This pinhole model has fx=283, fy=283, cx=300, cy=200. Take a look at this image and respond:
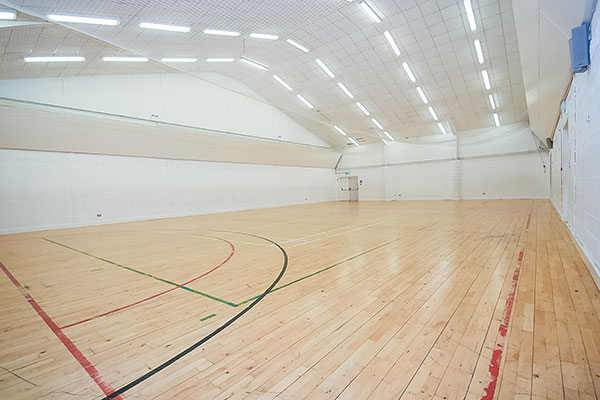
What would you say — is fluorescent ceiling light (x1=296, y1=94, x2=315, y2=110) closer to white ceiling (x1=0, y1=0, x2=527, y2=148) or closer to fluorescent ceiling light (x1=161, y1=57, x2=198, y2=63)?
white ceiling (x1=0, y1=0, x2=527, y2=148)

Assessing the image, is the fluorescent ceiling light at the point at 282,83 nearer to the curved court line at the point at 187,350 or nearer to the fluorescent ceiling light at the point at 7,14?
the fluorescent ceiling light at the point at 7,14

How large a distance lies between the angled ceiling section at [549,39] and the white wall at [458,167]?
10830mm

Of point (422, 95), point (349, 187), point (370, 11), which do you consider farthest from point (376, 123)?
point (370, 11)

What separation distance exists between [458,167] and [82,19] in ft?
67.7

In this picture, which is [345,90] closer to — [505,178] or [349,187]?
[349,187]

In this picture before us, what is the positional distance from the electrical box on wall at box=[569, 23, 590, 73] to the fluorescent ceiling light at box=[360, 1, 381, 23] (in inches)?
275

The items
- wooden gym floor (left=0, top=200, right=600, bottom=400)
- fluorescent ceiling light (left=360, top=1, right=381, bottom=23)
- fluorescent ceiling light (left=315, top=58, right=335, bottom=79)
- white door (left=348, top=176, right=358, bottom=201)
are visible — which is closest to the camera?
wooden gym floor (left=0, top=200, right=600, bottom=400)

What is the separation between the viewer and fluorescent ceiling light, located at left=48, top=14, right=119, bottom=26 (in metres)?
5.82

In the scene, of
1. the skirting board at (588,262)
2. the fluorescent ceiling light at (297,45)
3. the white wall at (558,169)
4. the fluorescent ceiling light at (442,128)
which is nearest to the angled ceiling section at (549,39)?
the white wall at (558,169)

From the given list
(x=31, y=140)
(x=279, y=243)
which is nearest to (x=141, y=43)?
(x=31, y=140)

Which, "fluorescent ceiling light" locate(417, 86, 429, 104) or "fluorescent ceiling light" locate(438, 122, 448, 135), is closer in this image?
"fluorescent ceiling light" locate(417, 86, 429, 104)

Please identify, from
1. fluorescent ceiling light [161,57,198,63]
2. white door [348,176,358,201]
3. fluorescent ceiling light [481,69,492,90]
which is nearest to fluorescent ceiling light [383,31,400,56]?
fluorescent ceiling light [481,69,492,90]

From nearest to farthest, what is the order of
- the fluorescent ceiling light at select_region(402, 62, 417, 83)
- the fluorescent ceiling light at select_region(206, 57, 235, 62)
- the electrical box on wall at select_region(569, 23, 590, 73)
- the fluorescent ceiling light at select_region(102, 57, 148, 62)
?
1. the electrical box on wall at select_region(569, 23, 590, 73)
2. the fluorescent ceiling light at select_region(102, 57, 148, 62)
3. the fluorescent ceiling light at select_region(206, 57, 235, 62)
4. the fluorescent ceiling light at select_region(402, 62, 417, 83)

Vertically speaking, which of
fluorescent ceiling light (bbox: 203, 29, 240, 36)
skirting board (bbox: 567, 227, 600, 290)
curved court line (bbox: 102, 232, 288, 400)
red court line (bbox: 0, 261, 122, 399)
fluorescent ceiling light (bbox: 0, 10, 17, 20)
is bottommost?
red court line (bbox: 0, 261, 122, 399)
